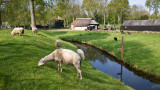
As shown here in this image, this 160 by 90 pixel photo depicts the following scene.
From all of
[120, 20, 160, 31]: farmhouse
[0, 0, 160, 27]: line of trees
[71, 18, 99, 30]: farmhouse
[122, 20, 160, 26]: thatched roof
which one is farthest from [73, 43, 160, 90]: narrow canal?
[71, 18, 99, 30]: farmhouse

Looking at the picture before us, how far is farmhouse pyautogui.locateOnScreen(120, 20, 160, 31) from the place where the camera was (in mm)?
54509

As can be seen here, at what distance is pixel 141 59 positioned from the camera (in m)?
22.6

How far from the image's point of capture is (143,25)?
57719 millimetres

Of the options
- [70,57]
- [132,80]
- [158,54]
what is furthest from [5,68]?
[158,54]

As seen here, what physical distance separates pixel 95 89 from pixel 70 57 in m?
3.33

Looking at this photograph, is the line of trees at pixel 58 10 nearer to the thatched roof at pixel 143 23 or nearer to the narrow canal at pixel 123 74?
the thatched roof at pixel 143 23

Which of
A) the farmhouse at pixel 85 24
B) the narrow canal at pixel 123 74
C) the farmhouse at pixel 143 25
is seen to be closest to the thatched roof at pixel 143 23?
the farmhouse at pixel 143 25

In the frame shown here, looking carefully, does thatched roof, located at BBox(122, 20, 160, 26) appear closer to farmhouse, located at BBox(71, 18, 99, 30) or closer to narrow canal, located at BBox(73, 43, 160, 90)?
farmhouse, located at BBox(71, 18, 99, 30)

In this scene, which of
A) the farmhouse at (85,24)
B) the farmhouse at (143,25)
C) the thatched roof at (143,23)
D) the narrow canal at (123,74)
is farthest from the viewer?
the farmhouse at (85,24)

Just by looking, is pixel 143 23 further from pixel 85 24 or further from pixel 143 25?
pixel 85 24

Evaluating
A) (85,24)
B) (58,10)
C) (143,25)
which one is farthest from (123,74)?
(85,24)

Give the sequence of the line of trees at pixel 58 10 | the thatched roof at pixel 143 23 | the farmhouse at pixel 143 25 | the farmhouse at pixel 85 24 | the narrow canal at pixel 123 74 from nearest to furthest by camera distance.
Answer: the narrow canal at pixel 123 74, the line of trees at pixel 58 10, the farmhouse at pixel 143 25, the thatched roof at pixel 143 23, the farmhouse at pixel 85 24

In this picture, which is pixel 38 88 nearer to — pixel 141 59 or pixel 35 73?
pixel 35 73

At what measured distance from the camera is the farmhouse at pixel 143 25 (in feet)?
179
